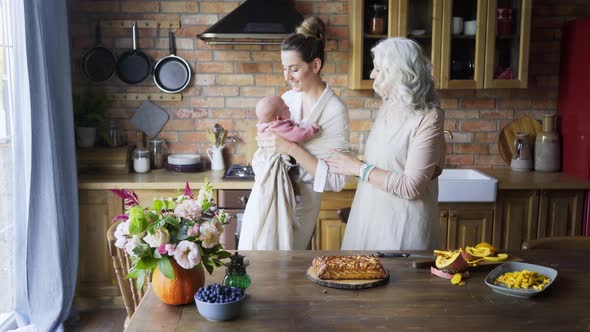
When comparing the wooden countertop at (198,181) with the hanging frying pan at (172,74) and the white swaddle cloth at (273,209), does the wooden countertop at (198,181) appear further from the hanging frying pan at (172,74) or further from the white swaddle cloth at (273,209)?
the white swaddle cloth at (273,209)

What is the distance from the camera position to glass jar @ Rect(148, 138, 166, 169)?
3.81 metres

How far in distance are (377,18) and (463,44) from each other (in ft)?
1.96

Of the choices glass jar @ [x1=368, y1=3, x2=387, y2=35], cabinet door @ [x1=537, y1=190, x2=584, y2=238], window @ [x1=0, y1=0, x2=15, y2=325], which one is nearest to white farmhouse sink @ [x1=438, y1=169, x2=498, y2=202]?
cabinet door @ [x1=537, y1=190, x2=584, y2=238]

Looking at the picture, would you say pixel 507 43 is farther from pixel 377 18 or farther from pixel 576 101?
pixel 377 18

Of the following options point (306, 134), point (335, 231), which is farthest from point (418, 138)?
point (335, 231)

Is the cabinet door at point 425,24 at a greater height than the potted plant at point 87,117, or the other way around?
the cabinet door at point 425,24

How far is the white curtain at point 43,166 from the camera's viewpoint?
2.83 meters

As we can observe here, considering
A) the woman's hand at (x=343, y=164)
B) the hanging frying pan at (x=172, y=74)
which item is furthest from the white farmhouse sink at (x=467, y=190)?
the hanging frying pan at (x=172, y=74)

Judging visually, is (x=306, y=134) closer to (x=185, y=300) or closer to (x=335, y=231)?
(x=185, y=300)

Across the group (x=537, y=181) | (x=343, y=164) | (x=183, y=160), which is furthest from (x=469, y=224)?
(x=183, y=160)

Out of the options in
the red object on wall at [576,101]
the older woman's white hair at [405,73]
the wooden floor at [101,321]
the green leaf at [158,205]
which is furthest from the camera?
the red object on wall at [576,101]

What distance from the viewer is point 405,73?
6.73 feet

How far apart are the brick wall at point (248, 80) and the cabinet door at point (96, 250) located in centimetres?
63

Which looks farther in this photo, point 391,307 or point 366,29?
point 366,29
